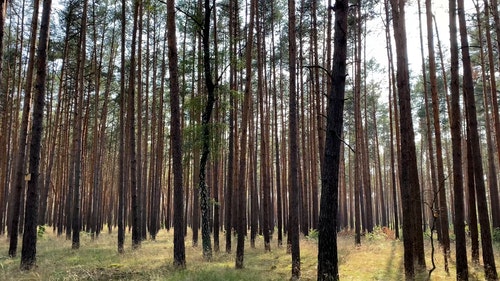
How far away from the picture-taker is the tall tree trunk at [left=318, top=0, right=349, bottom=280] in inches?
249

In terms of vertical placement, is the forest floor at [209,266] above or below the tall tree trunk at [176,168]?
below

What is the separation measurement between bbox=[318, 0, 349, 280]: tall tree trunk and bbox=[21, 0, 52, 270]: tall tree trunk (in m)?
7.36

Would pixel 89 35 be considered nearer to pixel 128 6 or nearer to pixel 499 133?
pixel 128 6

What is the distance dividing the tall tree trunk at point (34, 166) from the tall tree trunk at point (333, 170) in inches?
290

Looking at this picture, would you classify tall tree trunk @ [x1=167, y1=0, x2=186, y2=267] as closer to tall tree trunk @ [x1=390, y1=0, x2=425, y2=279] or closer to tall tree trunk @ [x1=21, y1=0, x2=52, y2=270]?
tall tree trunk @ [x1=21, y1=0, x2=52, y2=270]

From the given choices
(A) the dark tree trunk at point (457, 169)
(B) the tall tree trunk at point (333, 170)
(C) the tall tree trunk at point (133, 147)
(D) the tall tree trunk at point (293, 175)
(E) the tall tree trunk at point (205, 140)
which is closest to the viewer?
(B) the tall tree trunk at point (333, 170)

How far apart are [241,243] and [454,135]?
6236 mm

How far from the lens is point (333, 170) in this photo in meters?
6.47

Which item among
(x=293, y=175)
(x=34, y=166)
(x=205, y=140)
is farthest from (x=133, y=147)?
(x=293, y=175)

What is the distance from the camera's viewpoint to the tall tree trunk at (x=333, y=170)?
6336 mm

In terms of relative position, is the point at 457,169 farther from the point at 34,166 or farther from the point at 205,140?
the point at 34,166

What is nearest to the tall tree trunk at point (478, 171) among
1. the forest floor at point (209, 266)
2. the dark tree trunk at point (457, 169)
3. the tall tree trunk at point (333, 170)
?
the dark tree trunk at point (457, 169)

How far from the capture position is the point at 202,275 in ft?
27.6

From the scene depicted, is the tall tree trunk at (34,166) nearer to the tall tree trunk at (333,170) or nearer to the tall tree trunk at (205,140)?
the tall tree trunk at (205,140)
